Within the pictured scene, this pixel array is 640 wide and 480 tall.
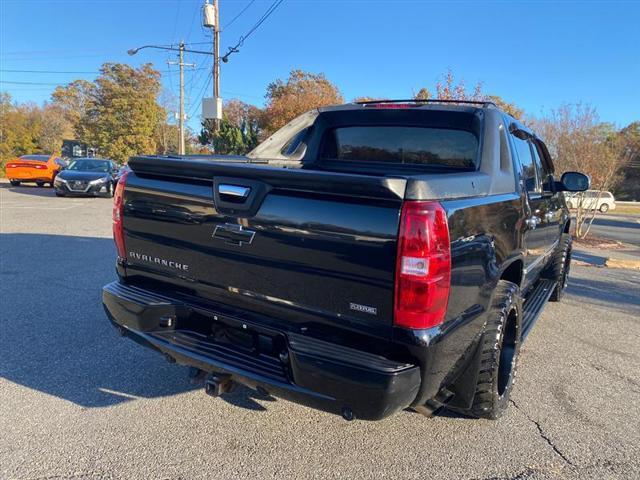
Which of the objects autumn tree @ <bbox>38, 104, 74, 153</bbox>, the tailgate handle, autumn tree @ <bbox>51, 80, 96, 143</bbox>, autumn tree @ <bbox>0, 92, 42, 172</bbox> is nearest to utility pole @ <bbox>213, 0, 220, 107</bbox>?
the tailgate handle

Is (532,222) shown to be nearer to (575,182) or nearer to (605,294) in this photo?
(575,182)

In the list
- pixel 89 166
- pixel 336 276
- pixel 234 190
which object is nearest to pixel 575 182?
pixel 336 276

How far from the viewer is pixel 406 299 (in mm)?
2068

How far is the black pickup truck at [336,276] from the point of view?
6.86 ft

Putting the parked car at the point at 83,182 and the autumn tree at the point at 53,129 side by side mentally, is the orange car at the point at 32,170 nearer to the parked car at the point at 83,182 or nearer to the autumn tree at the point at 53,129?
the parked car at the point at 83,182

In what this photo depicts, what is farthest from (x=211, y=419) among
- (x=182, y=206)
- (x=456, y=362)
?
(x=456, y=362)

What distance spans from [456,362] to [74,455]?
2.13m

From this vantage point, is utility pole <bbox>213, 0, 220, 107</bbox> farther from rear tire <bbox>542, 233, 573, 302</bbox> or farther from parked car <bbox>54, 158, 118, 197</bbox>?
rear tire <bbox>542, 233, 573, 302</bbox>

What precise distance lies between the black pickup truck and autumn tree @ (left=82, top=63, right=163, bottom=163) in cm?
4158

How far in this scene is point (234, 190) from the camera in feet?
8.16

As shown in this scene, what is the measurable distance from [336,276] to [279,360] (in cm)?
58

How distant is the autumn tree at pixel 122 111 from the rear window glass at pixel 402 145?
133 ft

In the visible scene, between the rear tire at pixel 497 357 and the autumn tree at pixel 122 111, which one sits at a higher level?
the autumn tree at pixel 122 111

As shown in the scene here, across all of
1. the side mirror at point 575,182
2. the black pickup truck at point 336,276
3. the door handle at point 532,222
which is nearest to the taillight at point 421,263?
the black pickup truck at point 336,276
